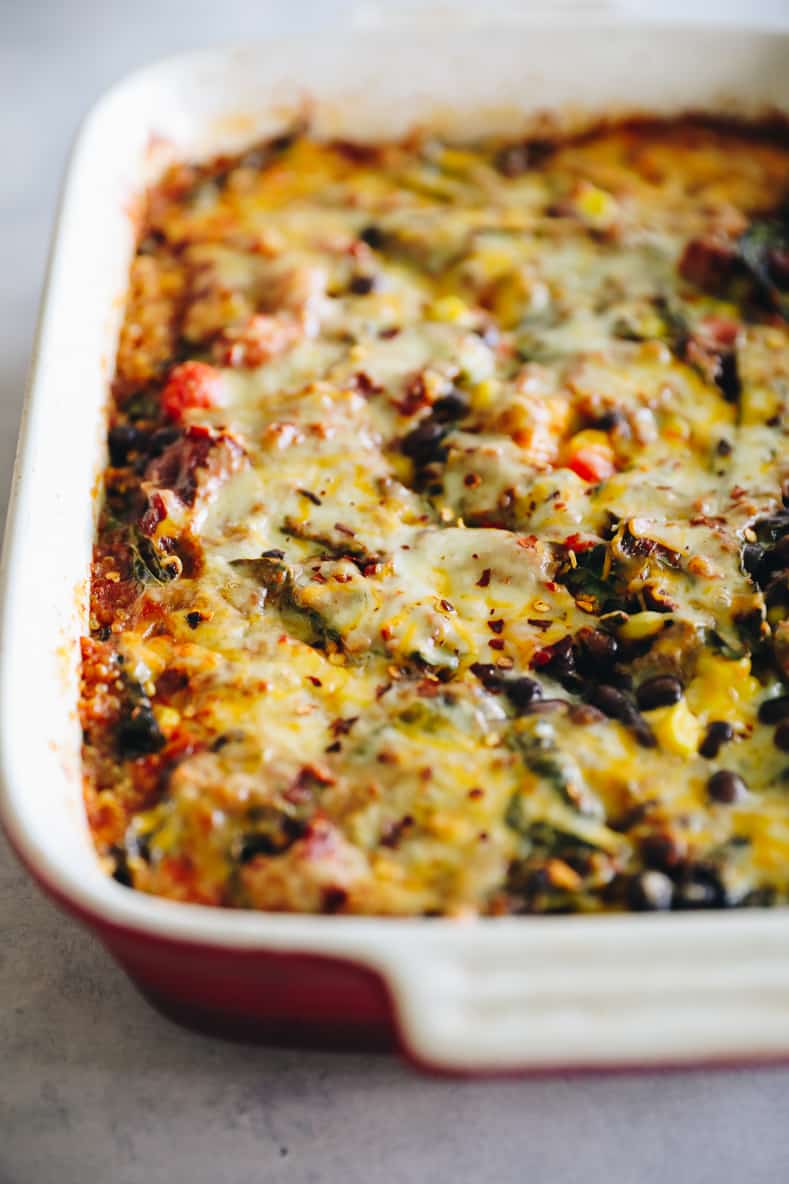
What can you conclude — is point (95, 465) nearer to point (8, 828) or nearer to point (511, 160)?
point (8, 828)

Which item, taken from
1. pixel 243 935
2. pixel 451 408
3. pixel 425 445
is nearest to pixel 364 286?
pixel 451 408

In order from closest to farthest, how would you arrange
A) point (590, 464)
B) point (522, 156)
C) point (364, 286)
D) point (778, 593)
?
point (778, 593), point (590, 464), point (364, 286), point (522, 156)

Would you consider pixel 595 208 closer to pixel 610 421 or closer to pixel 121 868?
pixel 610 421

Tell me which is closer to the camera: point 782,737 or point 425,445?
point 782,737

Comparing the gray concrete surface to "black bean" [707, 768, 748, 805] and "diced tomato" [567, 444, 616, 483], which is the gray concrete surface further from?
"diced tomato" [567, 444, 616, 483]

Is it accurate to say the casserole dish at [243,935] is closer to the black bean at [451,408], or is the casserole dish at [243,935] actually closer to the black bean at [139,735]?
the black bean at [139,735]

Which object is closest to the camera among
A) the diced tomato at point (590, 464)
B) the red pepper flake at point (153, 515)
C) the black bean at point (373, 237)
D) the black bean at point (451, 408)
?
the red pepper flake at point (153, 515)

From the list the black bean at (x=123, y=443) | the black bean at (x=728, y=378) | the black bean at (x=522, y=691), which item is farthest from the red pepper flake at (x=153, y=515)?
the black bean at (x=728, y=378)
